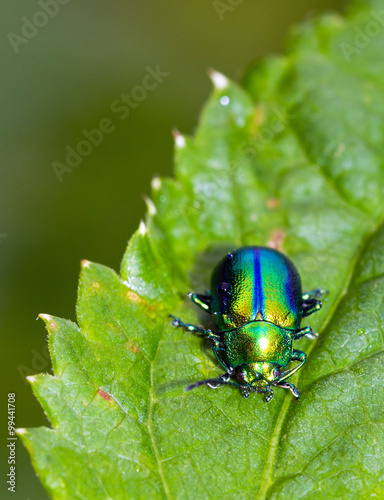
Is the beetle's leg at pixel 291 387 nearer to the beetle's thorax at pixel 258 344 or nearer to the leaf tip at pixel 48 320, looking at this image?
the beetle's thorax at pixel 258 344

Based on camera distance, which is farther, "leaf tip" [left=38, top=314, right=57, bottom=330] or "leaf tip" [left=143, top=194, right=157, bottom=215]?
"leaf tip" [left=143, top=194, right=157, bottom=215]

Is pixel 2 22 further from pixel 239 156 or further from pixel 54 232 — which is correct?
pixel 239 156

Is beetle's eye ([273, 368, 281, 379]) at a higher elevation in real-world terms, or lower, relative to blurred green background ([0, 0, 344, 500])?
lower

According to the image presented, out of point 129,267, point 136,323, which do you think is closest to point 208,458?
point 136,323

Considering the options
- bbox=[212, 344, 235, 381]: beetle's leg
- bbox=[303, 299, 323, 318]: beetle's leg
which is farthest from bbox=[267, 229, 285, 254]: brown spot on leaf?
bbox=[212, 344, 235, 381]: beetle's leg

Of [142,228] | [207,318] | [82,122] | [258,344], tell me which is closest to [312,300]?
[258,344]

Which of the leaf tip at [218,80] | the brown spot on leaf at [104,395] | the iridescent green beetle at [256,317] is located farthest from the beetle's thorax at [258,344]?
the leaf tip at [218,80]

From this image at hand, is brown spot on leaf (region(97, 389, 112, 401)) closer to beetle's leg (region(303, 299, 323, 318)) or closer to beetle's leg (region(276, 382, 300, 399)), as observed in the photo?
beetle's leg (region(276, 382, 300, 399))
